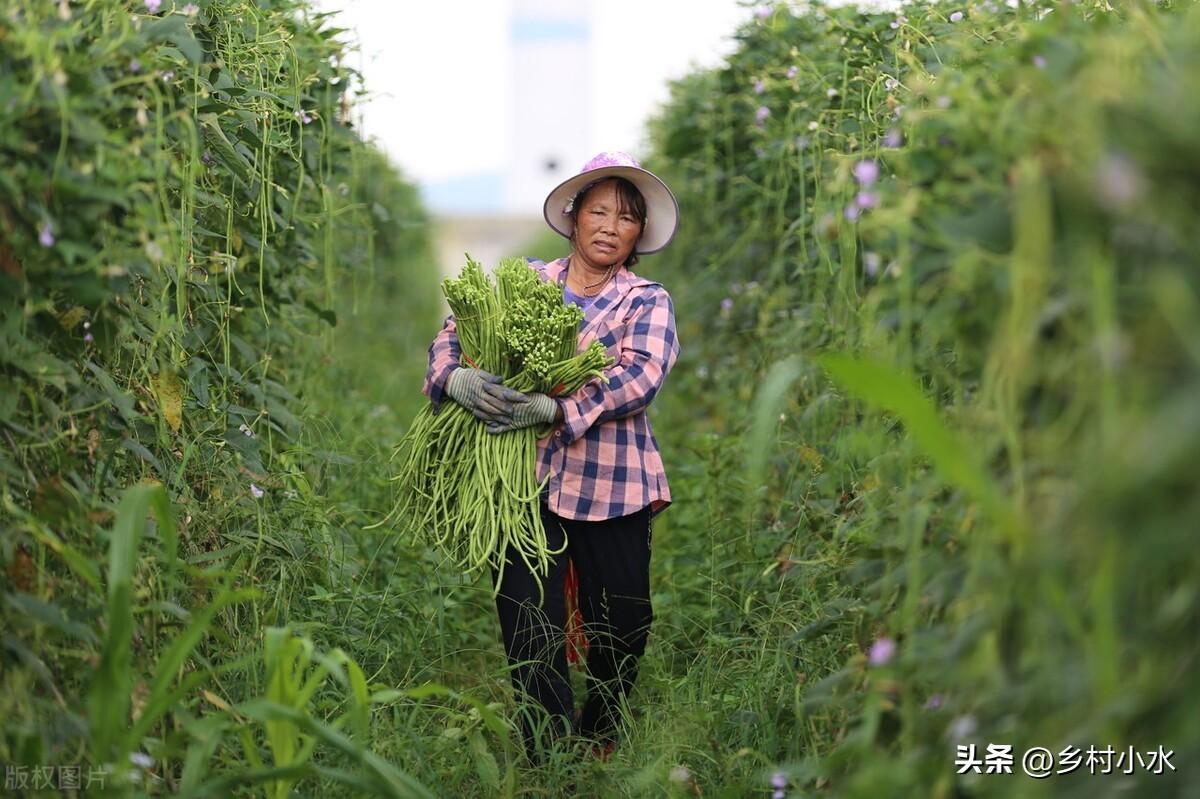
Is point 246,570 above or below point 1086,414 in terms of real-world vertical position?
below

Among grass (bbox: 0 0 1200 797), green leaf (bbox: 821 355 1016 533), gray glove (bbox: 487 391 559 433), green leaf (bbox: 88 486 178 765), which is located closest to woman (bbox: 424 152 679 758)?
gray glove (bbox: 487 391 559 433)

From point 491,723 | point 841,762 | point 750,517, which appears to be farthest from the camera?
point 750,517

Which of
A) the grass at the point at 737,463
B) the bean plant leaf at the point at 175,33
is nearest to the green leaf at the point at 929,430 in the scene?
the grass at the point at 737,463

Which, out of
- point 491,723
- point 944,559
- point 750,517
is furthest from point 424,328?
point 944,559

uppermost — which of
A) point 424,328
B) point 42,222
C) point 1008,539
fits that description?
point 42,222

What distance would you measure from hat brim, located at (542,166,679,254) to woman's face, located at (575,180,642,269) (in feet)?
0.15

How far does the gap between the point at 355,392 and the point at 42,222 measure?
366 cm

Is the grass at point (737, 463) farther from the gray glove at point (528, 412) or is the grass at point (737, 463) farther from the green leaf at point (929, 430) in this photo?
the gray glove at point (528, 412)

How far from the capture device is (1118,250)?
5.20 feet

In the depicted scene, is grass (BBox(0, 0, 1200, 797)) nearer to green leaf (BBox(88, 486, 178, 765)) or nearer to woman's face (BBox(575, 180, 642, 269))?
green leaf (BBox(88, 486, 178, 765))

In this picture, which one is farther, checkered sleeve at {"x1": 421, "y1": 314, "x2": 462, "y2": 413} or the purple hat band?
the purple hat band

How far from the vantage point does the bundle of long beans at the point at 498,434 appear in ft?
10.2

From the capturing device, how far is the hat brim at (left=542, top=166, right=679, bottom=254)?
345 centimetres

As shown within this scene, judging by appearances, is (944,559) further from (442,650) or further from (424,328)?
(424,328)
